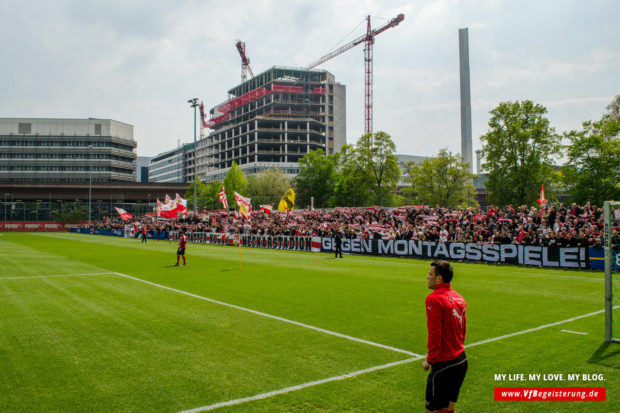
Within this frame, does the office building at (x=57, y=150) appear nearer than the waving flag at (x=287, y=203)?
No

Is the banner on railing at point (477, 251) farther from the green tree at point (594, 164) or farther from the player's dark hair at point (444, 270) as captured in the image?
the green tree at point (594, 164)

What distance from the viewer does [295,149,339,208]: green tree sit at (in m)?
96.9

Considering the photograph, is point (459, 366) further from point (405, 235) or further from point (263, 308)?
point (405, 235)

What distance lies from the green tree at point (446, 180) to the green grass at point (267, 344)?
47804 millimetres

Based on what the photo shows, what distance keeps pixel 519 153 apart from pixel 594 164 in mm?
7566

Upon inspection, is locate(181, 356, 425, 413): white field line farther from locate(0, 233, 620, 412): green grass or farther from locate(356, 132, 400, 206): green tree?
locate(356, 132, 400, 206): green tree

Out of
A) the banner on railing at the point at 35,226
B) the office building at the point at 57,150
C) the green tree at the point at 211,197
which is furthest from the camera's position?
the office building at the point at 57,150

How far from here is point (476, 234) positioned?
2606cm

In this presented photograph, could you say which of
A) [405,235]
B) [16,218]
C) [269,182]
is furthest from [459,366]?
[16,218]

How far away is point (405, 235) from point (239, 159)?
398 ft

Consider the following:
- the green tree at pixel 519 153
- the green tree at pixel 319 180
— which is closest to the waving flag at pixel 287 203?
the green tree at pixel 519 153

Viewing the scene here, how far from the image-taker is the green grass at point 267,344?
5.98m

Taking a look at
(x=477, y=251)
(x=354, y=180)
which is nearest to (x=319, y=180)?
(x=354, y=180)

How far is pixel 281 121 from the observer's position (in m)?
140
